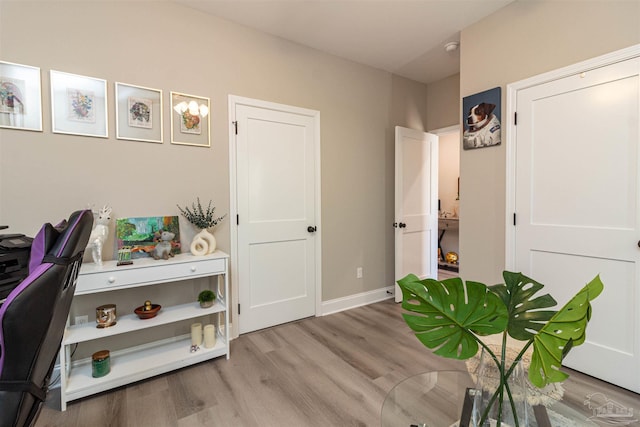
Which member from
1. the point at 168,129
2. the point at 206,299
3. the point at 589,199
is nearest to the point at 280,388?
the point at 206,299

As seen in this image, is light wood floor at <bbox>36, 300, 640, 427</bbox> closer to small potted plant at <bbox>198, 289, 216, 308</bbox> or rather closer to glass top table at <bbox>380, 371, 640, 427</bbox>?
→ glass top table at <bbox>380, 371, 640, 427</bbox>

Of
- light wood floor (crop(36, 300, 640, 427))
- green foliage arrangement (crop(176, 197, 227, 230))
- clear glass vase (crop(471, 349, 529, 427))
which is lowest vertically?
light wood floor (crop(36, 300, 640, 427))

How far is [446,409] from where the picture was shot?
1.16 m

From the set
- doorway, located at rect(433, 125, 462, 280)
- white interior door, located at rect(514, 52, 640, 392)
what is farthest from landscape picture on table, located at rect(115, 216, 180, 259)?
doorway, located at rect(433, 125, 462, 280)

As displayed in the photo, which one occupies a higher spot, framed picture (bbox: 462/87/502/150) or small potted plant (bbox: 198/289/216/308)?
framed picture (bbox: 462/87/502/150)

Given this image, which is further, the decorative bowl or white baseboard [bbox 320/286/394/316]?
Answer: white baseboard [bbox 320/286/394/316]

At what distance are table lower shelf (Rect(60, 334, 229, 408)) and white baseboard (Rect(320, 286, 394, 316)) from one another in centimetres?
124

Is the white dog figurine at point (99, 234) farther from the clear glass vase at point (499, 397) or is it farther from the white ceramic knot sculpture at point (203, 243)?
the clear glass vase at point (499, 397)

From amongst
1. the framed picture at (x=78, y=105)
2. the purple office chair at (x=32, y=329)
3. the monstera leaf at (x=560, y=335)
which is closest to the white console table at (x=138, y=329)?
the framed picture at (x=78, y=105)

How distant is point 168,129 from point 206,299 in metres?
1.38

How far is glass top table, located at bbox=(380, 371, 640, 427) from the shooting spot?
1.06 metres

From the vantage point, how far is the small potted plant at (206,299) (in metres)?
2.33

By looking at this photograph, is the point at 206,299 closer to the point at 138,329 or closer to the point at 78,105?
the point at 138,329

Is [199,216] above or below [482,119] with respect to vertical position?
below
